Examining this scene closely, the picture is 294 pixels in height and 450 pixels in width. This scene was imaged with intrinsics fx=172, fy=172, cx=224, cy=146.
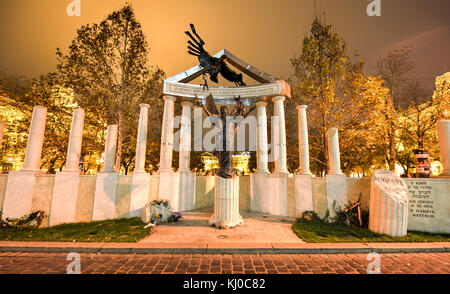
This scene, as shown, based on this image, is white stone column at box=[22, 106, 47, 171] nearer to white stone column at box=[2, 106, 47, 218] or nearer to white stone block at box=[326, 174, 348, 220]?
white stone column at box=[2, 106, 47, 218]

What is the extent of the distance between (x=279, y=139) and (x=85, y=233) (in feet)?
34.6

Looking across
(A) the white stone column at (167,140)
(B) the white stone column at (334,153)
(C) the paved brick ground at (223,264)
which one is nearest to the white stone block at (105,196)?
(A) the white stone column at (167,140)

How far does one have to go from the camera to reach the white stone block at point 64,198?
7570mm

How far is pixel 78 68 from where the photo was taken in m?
12.8

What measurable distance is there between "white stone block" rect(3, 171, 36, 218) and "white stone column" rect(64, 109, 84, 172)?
4.77ft

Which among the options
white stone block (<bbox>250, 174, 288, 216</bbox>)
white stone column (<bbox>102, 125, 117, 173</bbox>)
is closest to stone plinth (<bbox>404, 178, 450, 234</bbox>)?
white stone block (<bbox>250, 174, 288, 216</bbox>)

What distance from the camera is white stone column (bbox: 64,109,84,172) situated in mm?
8188

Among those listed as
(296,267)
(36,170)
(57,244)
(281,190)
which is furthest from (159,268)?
(36,170)

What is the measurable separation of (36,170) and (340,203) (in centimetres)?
1416

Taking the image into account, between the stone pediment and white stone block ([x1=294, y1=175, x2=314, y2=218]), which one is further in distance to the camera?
the stone pediment

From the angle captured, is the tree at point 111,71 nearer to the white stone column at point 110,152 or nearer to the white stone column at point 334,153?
the white stone column at point 110,152

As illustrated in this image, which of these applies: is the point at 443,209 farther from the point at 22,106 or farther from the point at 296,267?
the point at 22,106

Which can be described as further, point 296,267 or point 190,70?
point 190,70

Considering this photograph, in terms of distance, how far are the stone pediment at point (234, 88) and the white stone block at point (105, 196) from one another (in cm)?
604
